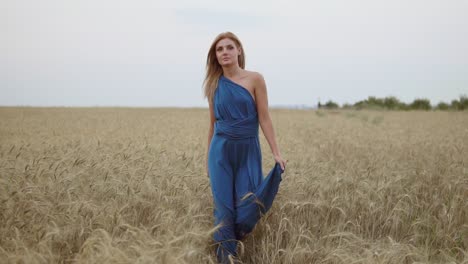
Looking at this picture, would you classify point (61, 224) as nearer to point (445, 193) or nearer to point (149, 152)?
point (149, 152)

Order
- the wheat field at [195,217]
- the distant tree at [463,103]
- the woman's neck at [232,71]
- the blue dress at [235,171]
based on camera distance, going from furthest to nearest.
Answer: the distant tree at [463,103] < the woman's neck at [232,71] < the blue dress at [235,171] < the wheat field at [195,217]

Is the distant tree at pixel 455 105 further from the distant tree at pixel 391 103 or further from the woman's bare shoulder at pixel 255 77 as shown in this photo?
the woman's bare shoulder at pixel 255 77

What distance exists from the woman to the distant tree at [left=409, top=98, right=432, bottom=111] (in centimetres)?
4532

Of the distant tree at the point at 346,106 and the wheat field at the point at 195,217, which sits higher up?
the distant tree at the point at 346,106

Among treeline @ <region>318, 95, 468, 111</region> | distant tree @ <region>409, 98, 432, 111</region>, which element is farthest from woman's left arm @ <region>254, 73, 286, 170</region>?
distant tree @ <region>409, 98, 432, 111</region>

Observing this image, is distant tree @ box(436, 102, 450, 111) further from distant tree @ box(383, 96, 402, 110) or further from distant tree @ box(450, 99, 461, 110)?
distant tree @ box(383, 96, 402, 110)

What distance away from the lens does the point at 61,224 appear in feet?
10.5

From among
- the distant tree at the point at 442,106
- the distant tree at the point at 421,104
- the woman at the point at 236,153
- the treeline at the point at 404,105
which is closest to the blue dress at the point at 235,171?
the woman at the point at 236,153

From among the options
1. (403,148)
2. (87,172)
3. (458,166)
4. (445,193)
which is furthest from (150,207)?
(403,148)

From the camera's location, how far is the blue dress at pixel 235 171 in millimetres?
3055

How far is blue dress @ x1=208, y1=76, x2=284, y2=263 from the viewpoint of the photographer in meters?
3.05

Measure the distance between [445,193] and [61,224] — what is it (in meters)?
4.33

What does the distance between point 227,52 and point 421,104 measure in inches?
1797

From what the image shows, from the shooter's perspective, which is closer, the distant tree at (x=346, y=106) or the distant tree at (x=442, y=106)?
the distant tree at (x=442, y=106)
